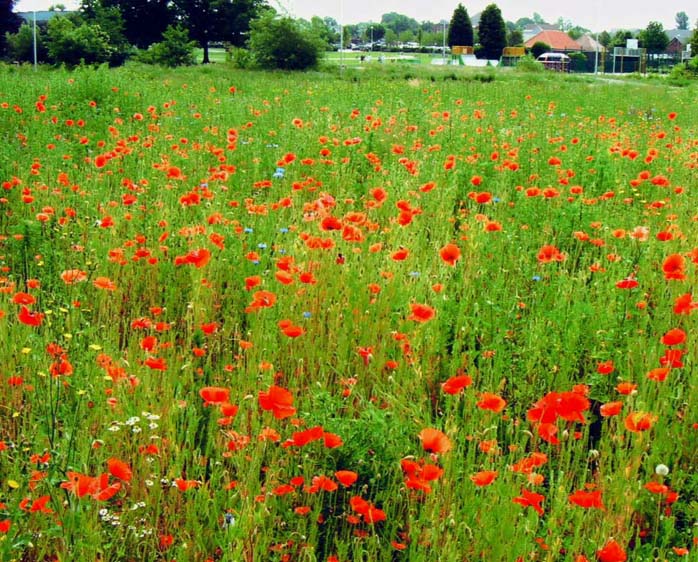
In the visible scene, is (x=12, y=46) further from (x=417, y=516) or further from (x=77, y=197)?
(x=417, y=516)

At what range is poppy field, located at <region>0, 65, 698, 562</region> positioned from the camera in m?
1.95

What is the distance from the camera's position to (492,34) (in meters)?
66.2

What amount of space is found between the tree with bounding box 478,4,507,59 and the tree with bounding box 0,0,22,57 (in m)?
39.1

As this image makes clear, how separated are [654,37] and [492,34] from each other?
17.4 meters

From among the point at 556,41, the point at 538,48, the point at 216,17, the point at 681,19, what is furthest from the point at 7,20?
the point at 681,19

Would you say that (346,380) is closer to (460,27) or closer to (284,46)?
(284,46)

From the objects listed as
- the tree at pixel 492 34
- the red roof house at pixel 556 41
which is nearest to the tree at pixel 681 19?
the red roof house at pixel 556 41

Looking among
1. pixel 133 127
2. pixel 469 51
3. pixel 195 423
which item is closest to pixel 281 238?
pixel 195 423

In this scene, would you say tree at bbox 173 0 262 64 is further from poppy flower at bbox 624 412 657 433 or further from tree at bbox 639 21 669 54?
poppy flower at bbox 624 412 657 433

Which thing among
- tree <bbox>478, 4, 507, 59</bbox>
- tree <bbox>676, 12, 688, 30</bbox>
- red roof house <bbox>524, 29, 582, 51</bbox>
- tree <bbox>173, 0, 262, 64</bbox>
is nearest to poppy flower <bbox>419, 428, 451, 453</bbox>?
tree <bbox>173, 0, 262, 64</bbox>

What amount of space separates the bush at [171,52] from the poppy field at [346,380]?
3038 cm

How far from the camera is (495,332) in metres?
3.09

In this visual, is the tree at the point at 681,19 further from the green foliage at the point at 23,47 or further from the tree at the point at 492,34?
the green foliage at the point at 23,47

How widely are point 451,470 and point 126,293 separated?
2.19 metres
